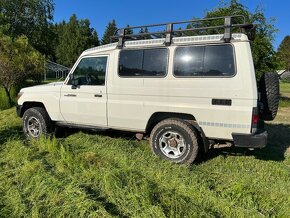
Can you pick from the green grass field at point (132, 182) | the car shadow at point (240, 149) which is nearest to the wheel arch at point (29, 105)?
the car shadow at point (240, 149)

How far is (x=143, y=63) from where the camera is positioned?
19.4 ft

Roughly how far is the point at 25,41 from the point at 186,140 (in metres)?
12.0

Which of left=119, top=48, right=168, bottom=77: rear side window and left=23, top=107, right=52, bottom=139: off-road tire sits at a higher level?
left=119, top=48, right=168, bottom=77: rear side window

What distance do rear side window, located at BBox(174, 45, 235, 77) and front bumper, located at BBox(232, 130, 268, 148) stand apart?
3.22ft

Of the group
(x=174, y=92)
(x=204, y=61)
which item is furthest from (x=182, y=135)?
(x=204, y=61)

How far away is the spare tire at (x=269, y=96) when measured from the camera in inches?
213

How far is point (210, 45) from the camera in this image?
5293mm

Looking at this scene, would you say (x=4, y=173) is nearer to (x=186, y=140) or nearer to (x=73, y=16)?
(x=186, y=140)

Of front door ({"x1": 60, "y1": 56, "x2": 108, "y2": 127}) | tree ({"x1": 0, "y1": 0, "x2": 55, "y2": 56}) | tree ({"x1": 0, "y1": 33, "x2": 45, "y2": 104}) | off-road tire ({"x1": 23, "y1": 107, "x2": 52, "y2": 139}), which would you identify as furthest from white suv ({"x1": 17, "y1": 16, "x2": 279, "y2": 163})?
tree ({"x1": 0, "y1": 0, "x2": 55, "y2": 56})

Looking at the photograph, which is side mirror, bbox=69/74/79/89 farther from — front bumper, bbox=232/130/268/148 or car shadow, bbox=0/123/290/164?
front bumper, bbox=232/130/268/148

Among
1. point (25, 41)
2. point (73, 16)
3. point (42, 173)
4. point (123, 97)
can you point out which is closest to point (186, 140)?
point (123, 97)

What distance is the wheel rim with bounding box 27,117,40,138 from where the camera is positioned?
717 centimetres

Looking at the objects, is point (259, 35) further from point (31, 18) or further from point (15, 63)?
point (31, 18)

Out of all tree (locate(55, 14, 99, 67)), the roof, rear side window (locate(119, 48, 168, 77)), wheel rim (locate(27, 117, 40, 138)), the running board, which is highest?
tree (locate(55, 14, 99, 67))
